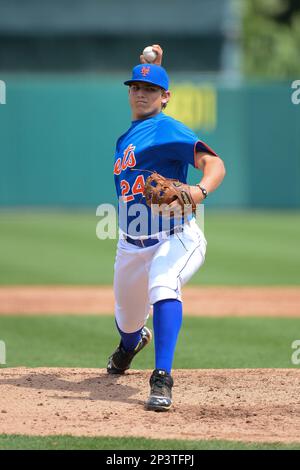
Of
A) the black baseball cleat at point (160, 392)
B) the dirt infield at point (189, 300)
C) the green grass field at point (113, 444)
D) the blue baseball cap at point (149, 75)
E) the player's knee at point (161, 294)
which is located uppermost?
the blue baseball cap at point (149, 75)

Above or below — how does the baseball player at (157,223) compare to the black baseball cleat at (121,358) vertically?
above

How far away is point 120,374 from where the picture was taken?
565 cm

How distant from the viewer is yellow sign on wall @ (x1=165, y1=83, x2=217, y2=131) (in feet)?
61.9

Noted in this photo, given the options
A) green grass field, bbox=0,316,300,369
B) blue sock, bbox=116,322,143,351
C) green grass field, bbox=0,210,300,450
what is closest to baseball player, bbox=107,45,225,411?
blue sock, bbox=116,322,143,351

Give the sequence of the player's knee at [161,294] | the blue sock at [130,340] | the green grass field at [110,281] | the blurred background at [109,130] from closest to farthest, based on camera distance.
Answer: the player's knee at [161,294] → the blue sock at [130,340] → the green grass field at [110,281] → the blurred background at [109,130]

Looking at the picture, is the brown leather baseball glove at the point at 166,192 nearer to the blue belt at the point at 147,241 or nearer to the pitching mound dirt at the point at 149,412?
the blue belt at the point at 147,241

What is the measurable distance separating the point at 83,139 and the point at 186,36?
770cm

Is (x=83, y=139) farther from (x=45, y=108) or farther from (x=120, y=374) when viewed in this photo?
(x=120, y=374)

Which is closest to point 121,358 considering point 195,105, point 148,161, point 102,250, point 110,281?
point 148,161

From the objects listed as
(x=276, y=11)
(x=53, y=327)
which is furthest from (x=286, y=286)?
(x=276, y=11)

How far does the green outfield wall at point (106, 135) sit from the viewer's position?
61.7 feet

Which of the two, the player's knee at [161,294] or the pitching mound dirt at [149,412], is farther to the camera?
the player's knee at [161,294]

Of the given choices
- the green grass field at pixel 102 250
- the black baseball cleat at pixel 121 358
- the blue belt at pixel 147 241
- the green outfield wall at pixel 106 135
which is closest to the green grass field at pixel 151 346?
the black baseball cleat at pixel 121 358

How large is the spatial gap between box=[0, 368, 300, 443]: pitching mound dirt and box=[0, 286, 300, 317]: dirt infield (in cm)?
309
